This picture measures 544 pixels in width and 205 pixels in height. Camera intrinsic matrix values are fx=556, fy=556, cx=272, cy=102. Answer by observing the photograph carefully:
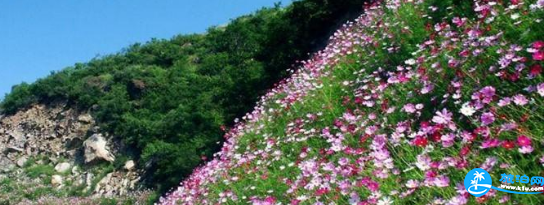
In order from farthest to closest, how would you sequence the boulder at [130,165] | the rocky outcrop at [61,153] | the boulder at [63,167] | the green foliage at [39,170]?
the boulder at [63,167] → the green foliage at [39,170] → the rocky outcrop at [61,153] → the boulder at [130,165]

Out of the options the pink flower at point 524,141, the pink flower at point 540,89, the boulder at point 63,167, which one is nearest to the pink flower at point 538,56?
the pink flower at point 540,89

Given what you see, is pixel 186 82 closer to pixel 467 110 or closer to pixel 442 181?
pixel 467 110

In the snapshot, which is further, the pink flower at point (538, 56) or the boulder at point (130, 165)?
the boulder at point (130, 165)

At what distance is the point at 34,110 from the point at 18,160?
4209 mm

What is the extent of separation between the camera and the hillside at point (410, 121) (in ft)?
11.9

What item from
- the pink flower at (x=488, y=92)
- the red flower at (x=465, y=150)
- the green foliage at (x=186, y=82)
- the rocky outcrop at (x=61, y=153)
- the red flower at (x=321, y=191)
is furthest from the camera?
the rocky outcrop at (x=61, y=153)

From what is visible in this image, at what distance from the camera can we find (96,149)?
29859 millimetres

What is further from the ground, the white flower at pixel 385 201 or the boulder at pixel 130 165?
the white flower at pixel 385 201

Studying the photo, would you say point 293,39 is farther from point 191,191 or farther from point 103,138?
point 103,138

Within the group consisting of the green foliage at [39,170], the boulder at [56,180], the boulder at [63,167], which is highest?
the green foliage at [39,170]

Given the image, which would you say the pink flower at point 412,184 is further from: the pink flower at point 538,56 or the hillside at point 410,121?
the pink flower at point 538,56

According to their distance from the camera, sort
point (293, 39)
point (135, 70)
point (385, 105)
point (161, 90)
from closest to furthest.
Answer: point (385, 105), point (293, 39), point (161, 90), point (135, 70)

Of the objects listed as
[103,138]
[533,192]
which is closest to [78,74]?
[103,138]

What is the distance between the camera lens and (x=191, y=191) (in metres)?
8.39
